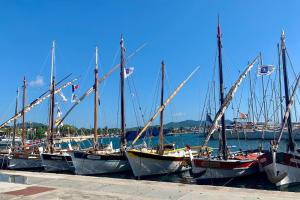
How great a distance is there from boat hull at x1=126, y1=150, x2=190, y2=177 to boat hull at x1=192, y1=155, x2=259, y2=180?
11.7 ft

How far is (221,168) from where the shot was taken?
70.7 feet

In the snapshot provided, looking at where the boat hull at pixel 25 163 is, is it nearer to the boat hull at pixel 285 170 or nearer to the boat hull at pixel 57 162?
the boat hull at pixel 57 162

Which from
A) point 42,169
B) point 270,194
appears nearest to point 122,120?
point 42,169

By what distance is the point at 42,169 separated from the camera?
31.2 m

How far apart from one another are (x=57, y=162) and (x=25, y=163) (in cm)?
516

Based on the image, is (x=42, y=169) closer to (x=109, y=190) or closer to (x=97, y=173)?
(x=97, y=173)

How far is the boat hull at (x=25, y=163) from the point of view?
32156 mm

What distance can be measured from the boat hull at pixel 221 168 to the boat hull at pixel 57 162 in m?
12.0

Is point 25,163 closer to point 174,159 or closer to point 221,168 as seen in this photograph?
point 174,159

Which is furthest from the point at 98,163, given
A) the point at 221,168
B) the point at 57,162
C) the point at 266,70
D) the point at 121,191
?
the point at 266,70

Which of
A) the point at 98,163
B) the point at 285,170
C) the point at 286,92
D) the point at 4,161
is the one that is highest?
the point at 286,92

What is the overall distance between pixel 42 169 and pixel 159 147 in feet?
36.5

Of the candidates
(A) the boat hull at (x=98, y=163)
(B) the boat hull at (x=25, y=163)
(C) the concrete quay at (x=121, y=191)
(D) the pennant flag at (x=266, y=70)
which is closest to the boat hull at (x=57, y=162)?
(B) the boat hull at (x=25, y=163)

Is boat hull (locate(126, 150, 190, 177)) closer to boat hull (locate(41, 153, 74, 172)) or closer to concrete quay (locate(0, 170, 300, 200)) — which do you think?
boat hull (locate(41, 153, 74, 172))
